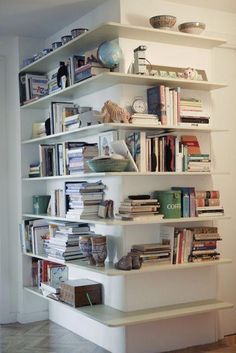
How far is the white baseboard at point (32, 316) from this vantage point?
4703 millimetres

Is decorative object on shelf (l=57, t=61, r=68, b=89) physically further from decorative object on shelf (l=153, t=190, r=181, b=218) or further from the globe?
decorative object on shelf (l=153, t=190, r=181, b=218)

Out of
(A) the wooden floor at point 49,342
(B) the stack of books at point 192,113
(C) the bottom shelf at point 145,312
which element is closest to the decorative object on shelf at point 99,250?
(C) the bottom shelf at point 145,312

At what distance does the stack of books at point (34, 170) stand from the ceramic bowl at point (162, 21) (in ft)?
5.17

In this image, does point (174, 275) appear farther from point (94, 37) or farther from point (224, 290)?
point (94, 37)

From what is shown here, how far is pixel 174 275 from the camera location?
A: 385cm

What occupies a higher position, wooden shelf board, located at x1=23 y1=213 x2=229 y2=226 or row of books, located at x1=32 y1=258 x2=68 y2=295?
wooden shelf board, located at x1=23 y1=213 x2=229 y2=226

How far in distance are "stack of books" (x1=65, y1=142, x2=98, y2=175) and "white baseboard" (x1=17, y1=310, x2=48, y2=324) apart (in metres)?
1.43

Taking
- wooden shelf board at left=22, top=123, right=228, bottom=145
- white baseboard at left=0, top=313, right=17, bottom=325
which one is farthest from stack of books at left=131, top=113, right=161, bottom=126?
white baseboard at left=0, top=313, right=17, bottom=325

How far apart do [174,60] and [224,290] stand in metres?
1.77

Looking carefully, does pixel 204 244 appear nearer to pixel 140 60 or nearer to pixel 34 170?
pixel 140 60

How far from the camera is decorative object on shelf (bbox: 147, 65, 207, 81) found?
12.2 ft

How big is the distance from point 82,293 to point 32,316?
3.85ft

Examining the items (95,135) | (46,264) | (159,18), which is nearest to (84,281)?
(46,264)

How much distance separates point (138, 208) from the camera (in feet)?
11.6
